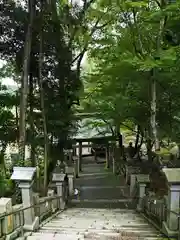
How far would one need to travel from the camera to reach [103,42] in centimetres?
1255

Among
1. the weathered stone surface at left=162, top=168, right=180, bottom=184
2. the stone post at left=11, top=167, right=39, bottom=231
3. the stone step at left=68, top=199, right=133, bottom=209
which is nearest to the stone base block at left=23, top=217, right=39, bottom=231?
the stone post at left=11, top=167, right=39, bottom=231

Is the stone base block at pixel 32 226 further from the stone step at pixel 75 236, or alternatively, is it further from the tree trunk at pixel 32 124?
the tree trunk at pixel 32 124

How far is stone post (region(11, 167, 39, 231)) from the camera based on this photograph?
6.22m

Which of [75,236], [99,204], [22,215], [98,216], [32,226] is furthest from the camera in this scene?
[99,204]

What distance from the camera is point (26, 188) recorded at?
6.30m

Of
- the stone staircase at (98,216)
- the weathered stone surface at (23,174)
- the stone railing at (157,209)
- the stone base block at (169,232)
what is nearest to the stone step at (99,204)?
the stone staircase at (98,216)

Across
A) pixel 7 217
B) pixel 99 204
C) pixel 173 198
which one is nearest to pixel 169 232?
pixel 173 198

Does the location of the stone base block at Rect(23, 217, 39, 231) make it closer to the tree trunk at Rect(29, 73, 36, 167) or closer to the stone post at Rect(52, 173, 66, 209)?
the tree trunk at Rect(29, 73, 36, 167)

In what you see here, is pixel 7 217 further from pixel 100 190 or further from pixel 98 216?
pixel 100 190

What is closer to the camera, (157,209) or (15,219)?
(15,219)

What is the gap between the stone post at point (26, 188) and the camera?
6.22 metres

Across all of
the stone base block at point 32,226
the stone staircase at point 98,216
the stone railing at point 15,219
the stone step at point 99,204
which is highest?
the stone railing at point 15,219

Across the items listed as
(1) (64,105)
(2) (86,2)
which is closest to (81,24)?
(2) (86,2)

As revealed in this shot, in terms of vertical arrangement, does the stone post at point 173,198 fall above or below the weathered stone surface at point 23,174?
below
